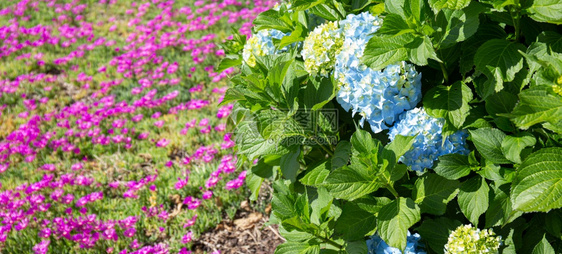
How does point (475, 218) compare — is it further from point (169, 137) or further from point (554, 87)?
point (169, 137)

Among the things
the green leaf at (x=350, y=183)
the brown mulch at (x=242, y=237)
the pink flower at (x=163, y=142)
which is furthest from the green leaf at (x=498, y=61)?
the pink flower at (x=163, y=142)

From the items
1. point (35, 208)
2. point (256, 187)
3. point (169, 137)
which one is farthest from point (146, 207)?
point (256, 187)

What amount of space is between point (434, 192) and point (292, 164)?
49 cm

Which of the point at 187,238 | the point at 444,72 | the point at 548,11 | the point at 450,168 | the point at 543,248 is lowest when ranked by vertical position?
the point at 187,238

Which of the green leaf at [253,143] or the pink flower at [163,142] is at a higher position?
the green leaf at [253,143]

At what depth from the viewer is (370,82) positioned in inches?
Result: 59.0

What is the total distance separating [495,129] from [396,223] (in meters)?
0.40

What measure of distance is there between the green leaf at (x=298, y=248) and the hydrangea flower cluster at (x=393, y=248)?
275 millimetres

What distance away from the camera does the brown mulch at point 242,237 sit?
326 centimetres

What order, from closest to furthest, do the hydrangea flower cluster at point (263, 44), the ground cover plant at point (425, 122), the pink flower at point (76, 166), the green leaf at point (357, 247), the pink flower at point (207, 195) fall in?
1. the ground cover plant at point (425, 122)
2. the green leaf at point (357, 247)
3. the hydrangea flower cluster at point (263, 44)
4. the pink flower at point (207, 195)
5. the pink flower at point (76, 166)

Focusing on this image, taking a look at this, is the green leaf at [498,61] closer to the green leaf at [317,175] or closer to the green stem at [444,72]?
the green stem at [444,72]

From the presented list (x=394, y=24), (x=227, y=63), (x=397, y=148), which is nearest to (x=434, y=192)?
(x=397, y=148)

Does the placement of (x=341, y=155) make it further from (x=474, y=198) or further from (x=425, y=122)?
(x=474, y=198)

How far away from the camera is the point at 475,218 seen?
58.6 inches
